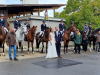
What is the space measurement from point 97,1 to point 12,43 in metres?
19.9

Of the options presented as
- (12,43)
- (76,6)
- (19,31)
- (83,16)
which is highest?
(76,6)

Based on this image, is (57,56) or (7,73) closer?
(7,73)

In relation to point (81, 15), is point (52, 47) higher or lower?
lower

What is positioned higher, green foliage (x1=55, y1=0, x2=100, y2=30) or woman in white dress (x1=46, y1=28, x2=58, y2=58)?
green foliage (x1=55, y1=0, x2=100, y2=30)

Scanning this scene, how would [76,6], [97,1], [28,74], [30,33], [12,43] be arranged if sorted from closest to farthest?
[28,74]
[12,43]
[30,33]
[76,6]
[97,1]

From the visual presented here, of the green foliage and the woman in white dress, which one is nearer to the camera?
the woman in white dress

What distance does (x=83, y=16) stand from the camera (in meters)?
19.8

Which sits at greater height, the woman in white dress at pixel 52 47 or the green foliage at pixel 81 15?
the green foliage at pixel 81 15

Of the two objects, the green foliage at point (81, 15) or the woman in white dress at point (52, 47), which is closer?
the woman in white dress at point (52, 47)

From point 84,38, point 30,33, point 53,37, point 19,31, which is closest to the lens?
point 53,37

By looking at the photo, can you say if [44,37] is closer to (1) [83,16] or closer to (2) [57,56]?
(2) [57,56]

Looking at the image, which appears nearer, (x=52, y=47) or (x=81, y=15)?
(x=52, y=47)

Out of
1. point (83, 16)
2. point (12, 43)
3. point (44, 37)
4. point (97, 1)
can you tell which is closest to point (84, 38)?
point (44, 37)

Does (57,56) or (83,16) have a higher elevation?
(83,16)
